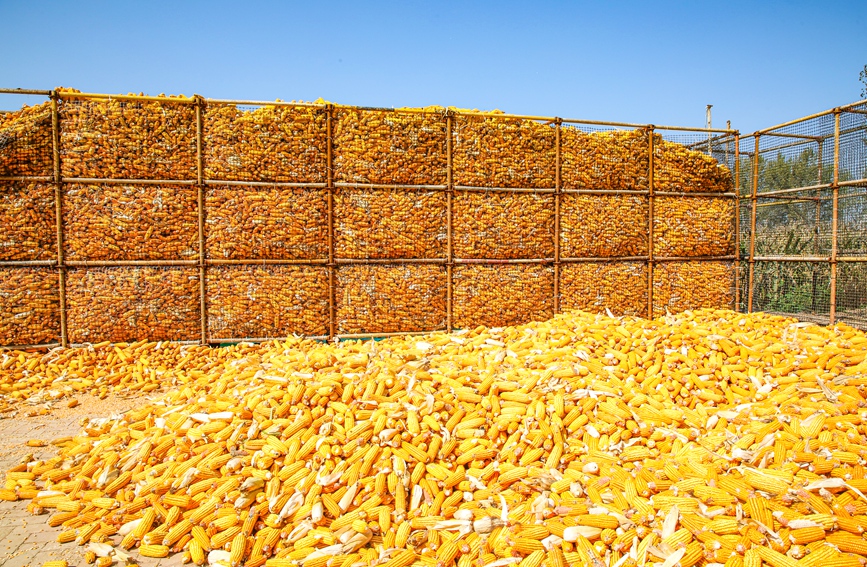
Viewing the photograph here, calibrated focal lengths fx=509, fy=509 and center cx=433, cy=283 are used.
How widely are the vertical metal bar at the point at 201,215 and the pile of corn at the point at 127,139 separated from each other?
0.12m

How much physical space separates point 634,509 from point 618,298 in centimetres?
641

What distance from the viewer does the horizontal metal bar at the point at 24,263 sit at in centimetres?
736

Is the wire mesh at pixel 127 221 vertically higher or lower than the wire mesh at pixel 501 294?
higher

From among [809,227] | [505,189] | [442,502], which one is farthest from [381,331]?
[809,227]

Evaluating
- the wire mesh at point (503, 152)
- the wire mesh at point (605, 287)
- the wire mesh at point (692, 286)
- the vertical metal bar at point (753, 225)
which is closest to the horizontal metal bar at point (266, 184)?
the wire mesh at point (503, 152)

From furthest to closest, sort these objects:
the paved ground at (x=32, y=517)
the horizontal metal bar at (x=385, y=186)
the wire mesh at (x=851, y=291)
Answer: the wire mesh at (x=851, y=291), the horizontal metal bar at (x=385, y=186), the paved ground at (x=32, y=517)

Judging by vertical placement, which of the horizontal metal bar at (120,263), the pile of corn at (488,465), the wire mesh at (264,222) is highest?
the wire mesh at (264,222)

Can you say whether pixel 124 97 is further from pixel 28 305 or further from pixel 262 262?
pixel 28 305

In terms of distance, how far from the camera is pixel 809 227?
1238 centimetres

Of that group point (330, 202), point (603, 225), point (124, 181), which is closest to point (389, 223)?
point (330, 202)

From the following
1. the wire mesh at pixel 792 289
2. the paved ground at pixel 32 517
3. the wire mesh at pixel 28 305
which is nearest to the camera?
the paved ground at pixel 32 517

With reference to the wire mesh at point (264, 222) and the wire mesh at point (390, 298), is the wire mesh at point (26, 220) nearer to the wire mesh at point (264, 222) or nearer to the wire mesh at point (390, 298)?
the wire mesh at point (264, 222)

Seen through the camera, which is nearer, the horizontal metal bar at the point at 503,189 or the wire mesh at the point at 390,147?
the wire mesh at the point at 390,147

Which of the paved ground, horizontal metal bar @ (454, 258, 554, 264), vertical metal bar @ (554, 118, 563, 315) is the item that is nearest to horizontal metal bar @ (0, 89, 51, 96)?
the paved ground
